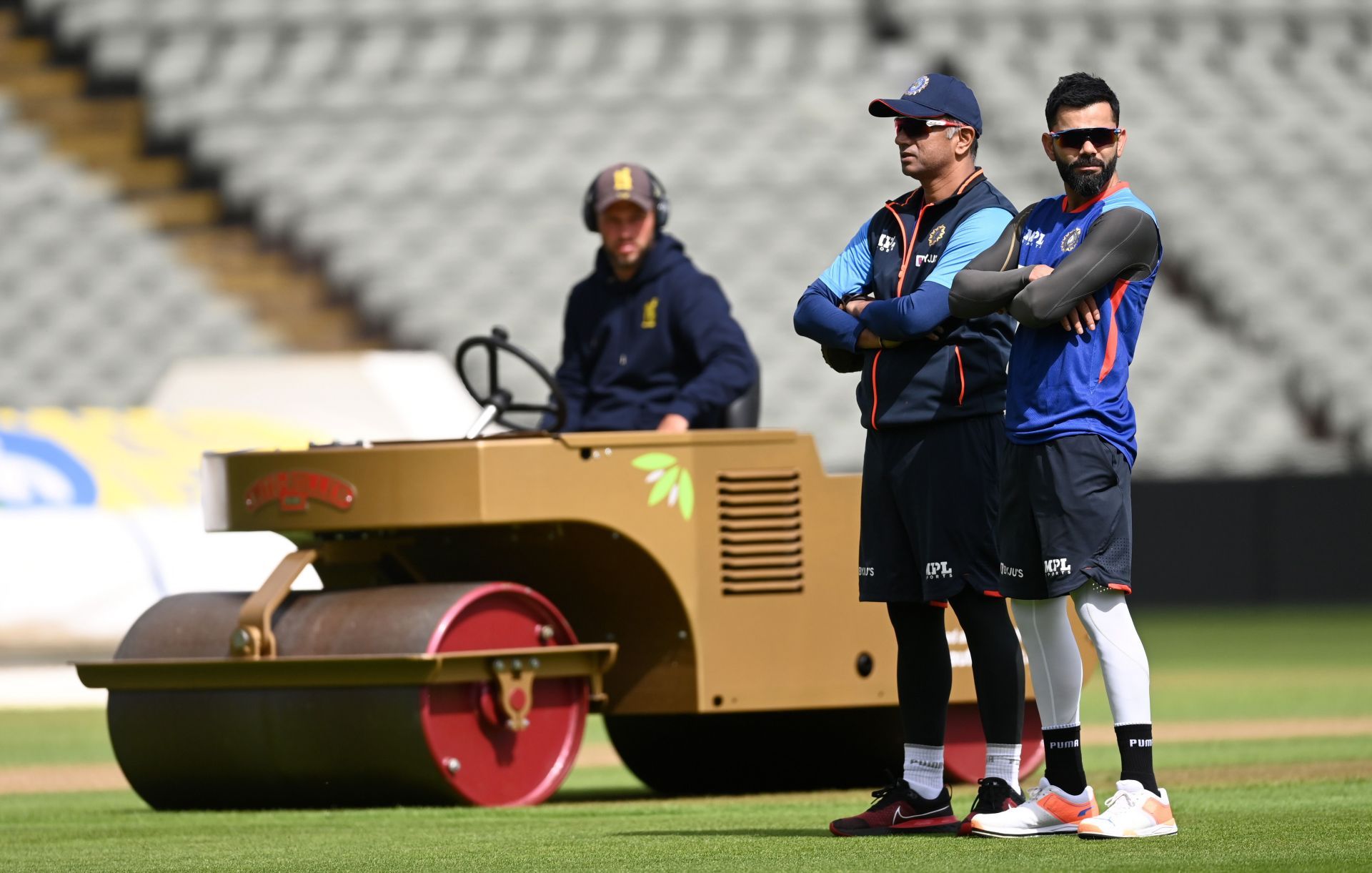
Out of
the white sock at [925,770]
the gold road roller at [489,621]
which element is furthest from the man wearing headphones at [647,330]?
the white sock at [925,770]

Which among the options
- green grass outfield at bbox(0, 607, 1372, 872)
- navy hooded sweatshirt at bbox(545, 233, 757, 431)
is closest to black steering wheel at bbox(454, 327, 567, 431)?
navy hooded sweatshirt at bbox(545, 233, 757, 431)

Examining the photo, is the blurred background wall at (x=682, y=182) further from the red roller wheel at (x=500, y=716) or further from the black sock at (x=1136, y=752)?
the black sock at (x=1136, y=752)

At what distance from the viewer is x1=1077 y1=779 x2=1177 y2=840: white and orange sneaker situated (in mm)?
4699

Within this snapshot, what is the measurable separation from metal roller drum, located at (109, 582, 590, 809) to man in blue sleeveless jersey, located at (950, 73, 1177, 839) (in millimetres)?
1733

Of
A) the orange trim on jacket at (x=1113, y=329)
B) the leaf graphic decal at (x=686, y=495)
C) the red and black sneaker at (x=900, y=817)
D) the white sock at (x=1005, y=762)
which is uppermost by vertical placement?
the orange trim on jacket at (x=1113, y=329)

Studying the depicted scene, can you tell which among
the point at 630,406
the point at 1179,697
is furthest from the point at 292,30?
the point at 630,406

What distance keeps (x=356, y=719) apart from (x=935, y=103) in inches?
89.7

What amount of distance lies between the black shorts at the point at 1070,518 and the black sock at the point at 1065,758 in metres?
0.30

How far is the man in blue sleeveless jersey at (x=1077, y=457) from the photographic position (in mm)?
4715

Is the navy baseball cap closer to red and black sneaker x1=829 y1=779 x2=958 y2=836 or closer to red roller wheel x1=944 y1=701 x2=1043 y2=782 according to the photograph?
red and black sneaker x1=829 y1=779 x2=958 y2=836

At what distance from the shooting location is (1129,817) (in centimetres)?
471

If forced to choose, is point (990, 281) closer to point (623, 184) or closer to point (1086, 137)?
point (1086, 137)

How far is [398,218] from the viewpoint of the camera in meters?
18.3

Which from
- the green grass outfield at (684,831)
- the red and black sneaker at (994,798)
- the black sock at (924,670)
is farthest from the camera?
the black sock at (924,670)
